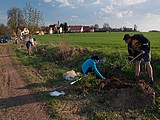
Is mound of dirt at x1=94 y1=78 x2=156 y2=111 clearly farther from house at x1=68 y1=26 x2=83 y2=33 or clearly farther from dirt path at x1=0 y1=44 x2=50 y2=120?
house at x1=68 y1=26 x2=83 y2=33

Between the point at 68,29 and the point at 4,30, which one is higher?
the point at 68,29

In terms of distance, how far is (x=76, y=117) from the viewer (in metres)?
5.28

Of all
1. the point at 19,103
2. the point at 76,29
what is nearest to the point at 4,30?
the point at 19,103

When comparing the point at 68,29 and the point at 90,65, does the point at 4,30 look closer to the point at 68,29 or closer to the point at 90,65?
the point at 68,29

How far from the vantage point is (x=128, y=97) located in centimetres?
610

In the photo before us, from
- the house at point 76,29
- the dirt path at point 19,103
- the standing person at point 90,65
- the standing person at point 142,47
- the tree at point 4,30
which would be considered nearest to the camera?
the dirt path at point 19,103

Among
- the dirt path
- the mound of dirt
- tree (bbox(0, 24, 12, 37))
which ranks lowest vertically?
the dirt path

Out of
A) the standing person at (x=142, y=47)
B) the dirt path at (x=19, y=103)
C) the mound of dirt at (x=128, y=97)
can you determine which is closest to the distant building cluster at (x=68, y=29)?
the dirt path at (x=19, y=103)

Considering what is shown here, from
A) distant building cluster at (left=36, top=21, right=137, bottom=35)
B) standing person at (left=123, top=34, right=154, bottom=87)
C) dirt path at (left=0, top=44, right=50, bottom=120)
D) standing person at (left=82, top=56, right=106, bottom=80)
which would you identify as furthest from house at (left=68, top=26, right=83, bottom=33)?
standing person at (left=123, top=34, right=154, bottom=87)

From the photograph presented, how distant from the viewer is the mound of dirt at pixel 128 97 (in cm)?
584

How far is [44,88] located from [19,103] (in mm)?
1545

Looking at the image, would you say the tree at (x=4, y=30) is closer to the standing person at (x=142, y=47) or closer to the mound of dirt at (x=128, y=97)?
the standing person at (x=142, y=47)

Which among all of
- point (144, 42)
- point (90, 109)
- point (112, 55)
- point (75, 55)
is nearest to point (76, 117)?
point (90, 109)

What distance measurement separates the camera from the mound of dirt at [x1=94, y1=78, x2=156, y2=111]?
Answer: 19.1 ft
